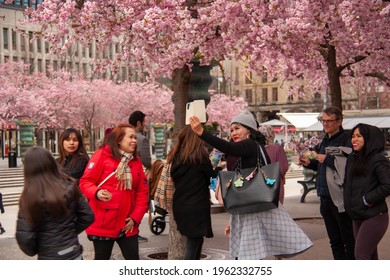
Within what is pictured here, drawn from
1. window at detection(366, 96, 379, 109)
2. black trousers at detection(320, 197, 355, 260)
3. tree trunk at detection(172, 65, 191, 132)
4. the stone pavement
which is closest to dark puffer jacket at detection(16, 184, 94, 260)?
black trousers at detection(320, 197, 355, 260)

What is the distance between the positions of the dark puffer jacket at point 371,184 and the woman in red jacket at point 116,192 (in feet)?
6.08

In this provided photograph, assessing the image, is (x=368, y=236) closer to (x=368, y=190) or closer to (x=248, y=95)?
(x=368, y=190)

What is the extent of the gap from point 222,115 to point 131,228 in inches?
2448

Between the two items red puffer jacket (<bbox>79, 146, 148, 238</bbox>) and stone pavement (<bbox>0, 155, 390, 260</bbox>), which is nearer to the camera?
red puffer jacket (<bbox>79, 146, 148, 238</bbox>)

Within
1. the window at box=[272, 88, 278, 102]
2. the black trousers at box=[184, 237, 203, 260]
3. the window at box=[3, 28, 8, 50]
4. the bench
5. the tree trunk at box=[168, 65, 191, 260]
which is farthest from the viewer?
the window at box=[272, 88, 278, 102]

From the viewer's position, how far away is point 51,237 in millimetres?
4973

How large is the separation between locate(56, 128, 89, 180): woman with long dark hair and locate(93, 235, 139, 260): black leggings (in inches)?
58.9

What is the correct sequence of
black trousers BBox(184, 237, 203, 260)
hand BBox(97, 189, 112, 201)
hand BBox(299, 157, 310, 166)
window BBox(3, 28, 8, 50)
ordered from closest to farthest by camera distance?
hand BBox(97, 189, 112, 201)
black trousers BBox(184, 237, 203, 260)
hand BBox(299, 157, 310, 166)
window BBox(3, 28, 8, 50)

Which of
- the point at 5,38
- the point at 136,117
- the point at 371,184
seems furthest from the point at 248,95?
the point at 371,184

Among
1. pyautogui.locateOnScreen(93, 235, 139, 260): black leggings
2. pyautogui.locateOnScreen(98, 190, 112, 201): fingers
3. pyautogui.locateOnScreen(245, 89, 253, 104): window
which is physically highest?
pyautogui.locateOnScreen(245, 89, 253, 104): window

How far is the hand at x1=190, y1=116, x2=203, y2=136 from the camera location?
617 centimetres

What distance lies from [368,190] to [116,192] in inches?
87.3

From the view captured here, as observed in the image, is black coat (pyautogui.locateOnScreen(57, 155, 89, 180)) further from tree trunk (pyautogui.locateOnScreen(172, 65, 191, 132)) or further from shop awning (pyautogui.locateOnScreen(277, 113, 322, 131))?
shop awning (pyautogui.locateOnScreen(277, 113, 322, 131))
